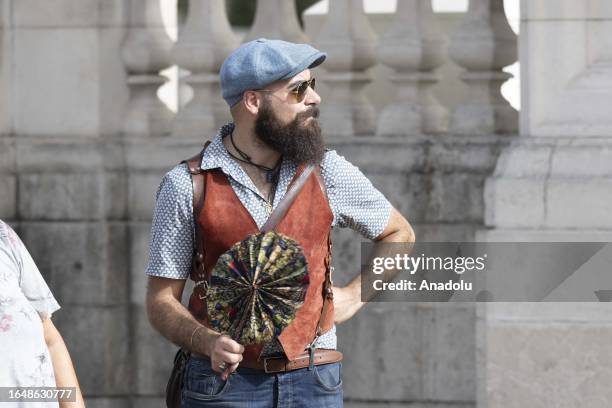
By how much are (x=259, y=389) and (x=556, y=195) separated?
7.51 ft

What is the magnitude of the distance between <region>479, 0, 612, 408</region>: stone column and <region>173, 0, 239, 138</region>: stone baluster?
1409mm

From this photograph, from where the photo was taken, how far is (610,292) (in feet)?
20.2

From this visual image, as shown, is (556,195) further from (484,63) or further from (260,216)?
(260,216)

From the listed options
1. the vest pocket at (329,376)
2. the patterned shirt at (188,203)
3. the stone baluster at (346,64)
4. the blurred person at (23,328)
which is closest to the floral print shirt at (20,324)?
the blurred person at (23,328)

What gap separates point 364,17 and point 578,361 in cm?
186

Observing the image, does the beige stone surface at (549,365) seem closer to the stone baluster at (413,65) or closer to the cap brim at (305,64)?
the stone baluster at (413,65)

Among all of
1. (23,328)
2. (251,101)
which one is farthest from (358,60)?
(23,328)

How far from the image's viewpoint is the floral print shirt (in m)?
3.67

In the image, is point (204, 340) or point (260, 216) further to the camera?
point (260, 216)

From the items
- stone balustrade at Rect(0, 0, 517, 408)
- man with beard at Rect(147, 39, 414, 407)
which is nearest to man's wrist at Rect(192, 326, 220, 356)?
man with beard at Rect(147, 39, 414, 407)

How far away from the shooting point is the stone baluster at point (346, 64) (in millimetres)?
6691

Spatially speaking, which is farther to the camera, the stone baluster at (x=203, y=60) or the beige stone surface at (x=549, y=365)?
the stone baluster at (x=203, y=60)

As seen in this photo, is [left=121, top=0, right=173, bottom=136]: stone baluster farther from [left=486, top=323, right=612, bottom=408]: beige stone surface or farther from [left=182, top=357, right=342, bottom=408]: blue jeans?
[left=182, top=357, right=342, bottom=408]: blue jeans

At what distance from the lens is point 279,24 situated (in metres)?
6.81
